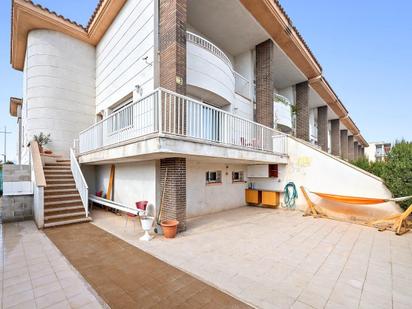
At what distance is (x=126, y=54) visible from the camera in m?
8.52

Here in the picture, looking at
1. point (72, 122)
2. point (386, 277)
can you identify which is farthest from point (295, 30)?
point (72, 122)

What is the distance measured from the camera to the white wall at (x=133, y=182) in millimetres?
6797

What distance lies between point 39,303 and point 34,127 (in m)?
10.0

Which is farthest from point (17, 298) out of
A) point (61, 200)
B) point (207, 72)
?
point (207, 72)

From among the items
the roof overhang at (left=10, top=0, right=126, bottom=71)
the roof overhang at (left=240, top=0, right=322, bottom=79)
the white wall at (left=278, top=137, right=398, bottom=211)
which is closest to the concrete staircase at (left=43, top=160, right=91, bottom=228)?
the roof overhang at (left=10, top=0, right=126, bottom=71)

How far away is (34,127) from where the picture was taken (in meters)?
9.80

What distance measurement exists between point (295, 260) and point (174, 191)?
3.39 metres

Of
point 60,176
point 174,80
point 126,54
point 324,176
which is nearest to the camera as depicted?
point 174,80

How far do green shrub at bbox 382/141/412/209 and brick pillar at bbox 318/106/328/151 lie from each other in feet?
43.5

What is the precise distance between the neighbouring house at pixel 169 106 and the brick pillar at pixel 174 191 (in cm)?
3

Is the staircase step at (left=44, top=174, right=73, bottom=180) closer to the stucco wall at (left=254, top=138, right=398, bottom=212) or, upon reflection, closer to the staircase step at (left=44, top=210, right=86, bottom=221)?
the staircase step at (left=44, top=210, right=86, bottom=221)

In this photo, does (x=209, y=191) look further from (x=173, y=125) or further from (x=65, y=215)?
(x=65, y=215)

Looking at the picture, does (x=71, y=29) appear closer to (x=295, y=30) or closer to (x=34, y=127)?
(x=34, y=127)

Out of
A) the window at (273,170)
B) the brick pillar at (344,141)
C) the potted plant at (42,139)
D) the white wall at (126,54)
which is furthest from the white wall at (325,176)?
the brick pillar at (344,141)
